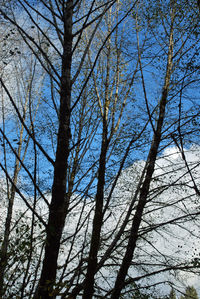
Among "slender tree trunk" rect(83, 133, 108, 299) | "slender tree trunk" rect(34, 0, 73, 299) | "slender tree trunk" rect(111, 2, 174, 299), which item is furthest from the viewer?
"slender tree trunk" rect(111, 2, 174, 299)

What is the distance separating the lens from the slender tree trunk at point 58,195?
1.74 metres

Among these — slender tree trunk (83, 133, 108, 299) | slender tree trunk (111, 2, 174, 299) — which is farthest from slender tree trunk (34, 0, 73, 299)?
slender tree trunk (111, 2, 174, 299)

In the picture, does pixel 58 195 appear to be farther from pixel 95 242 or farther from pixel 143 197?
pixel 143 197

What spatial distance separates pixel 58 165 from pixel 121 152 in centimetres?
424

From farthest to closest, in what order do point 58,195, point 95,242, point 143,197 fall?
point 143,197
point 95,242
point 58,195

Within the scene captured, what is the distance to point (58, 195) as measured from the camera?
1.83 m

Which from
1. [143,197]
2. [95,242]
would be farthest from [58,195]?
[143,197]

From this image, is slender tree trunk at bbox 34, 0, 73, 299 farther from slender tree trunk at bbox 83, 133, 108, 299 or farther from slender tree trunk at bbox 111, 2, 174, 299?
slender tree trunk at bbox 111, 2, 174, 299

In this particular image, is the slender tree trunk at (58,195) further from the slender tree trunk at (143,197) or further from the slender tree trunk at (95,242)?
the slender tree trunk at (143,197)

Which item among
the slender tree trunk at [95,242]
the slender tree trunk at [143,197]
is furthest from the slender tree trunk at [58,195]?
the slender tree trunk at [143,197]

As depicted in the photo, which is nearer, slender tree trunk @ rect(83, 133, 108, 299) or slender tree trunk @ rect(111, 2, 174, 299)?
slender tree trunk @ rect(83, 133, 108, 299)

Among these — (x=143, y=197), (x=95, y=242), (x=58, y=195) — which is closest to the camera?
(x=58, y=195)

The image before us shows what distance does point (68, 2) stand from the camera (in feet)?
7.59

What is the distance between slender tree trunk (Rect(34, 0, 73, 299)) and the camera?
1.74 m
